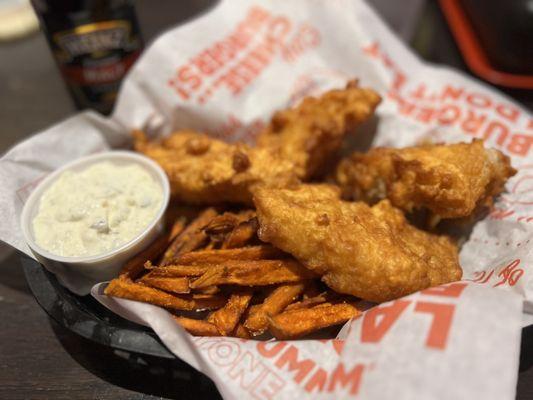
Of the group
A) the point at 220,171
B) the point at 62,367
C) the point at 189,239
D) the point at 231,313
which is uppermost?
the point at 220,171

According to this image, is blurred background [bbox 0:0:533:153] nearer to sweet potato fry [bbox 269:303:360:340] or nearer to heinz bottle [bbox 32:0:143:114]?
heinz bottle [bbox 32:0:143:114]

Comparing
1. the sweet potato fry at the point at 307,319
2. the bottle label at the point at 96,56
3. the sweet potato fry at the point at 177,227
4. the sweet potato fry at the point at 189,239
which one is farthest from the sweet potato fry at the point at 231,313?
the bottle label at the point at 96,56

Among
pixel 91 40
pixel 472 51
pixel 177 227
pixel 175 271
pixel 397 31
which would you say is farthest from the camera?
pixel 397 31

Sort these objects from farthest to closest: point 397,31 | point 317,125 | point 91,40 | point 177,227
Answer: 1. point 397,31
2. point 91,40
3. point 317,125
4. point 177,227

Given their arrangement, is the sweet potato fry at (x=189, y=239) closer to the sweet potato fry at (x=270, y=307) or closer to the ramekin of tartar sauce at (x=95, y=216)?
the ramekin of tartar sauce at (x=95, y=216)

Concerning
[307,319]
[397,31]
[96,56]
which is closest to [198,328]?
[307,319]

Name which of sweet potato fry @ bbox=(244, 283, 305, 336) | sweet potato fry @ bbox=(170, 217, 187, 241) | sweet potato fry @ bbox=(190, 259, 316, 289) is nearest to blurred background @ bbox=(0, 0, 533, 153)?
sweet potato fry @ bbox=(170, 217, 187, 241)

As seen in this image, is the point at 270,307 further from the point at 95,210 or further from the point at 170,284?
the point at 95,210
